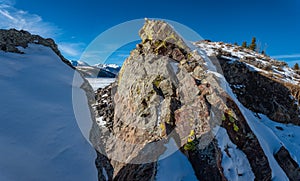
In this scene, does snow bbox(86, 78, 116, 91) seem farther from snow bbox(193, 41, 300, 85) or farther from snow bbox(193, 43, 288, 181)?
snow bbox(193, 43, 288, 181)

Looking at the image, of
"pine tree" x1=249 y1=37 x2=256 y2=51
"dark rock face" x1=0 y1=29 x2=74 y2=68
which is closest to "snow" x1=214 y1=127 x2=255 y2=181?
"dark rock face" x1=0 y1=29 x2=74 y2=68

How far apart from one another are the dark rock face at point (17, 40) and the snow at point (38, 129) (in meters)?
1.06

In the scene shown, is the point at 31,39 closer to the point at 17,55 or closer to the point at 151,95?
the point at 17,55

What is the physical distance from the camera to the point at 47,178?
5.35 meters

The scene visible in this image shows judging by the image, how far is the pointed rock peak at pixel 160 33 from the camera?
623 inches

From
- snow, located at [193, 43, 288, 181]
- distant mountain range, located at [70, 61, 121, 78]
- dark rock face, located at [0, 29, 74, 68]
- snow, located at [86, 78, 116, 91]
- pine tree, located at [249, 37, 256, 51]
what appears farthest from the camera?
pine tree, located at [249, 37, 256, 51]

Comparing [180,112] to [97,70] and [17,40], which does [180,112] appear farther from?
[97,70]

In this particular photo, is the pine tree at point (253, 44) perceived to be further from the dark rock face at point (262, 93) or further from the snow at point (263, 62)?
the dark rock face at point (262, 93)

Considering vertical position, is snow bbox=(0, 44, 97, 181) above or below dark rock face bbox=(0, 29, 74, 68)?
below

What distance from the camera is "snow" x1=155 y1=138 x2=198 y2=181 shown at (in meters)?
7.66

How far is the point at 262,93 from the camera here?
19.8 m

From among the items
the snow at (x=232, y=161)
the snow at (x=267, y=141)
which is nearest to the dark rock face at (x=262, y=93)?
the snow at (x=267, y=141)

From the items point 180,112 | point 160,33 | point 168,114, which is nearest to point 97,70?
point 160,33

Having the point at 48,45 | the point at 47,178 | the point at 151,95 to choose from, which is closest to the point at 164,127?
the point at 151,95
